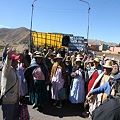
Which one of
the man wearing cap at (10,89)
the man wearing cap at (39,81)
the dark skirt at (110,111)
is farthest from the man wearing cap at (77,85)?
the dark skirt at (110,111)

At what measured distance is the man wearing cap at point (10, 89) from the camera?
23.0ft

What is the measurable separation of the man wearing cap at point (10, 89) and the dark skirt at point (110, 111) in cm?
359

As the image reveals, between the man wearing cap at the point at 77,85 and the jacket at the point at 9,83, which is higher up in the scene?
the jacket at the point at 9,83

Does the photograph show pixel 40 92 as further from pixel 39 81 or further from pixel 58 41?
pixel 58 41

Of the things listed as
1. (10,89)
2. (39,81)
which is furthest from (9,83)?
(39,81)

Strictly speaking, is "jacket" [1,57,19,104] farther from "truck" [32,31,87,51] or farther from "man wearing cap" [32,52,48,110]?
"truck" [32,31,87,51]

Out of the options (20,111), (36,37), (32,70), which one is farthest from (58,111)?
(36,37)

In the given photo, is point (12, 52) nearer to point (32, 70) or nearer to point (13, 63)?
point (13, 63)

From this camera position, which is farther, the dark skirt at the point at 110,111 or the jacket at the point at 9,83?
the jacket at the point at 9,83

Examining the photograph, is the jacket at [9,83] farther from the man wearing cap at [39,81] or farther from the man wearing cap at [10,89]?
the man wearing cap at [39,81]

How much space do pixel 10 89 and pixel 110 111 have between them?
12.5 feet

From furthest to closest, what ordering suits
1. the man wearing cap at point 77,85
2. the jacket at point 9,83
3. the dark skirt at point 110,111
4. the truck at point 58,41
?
1. the truck at point 58,41
2. the man wearing cap at point 77,85
3. the jacket at point 9,83
4. the dark skirt at point 110,111

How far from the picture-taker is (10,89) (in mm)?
7070

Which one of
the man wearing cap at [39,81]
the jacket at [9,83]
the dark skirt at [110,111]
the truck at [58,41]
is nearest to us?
the dark skirt at [110,111]
